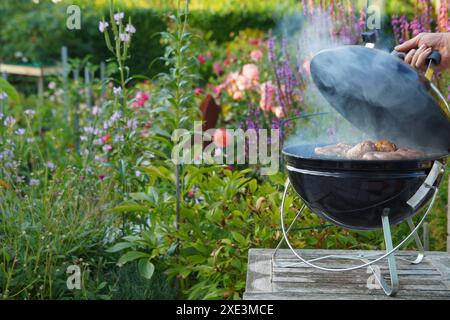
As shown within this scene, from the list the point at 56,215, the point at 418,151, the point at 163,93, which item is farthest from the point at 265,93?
the point at 418,151

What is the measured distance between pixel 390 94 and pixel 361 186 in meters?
0.34

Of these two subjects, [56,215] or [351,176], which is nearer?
[351,176]

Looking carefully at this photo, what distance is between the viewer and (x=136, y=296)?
3219 mm

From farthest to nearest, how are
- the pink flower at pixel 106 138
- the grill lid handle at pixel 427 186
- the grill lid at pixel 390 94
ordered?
the pink flower at pixel 106 138
the grill lid handle at pixel 427 186
the grill lid at pixel 390 94

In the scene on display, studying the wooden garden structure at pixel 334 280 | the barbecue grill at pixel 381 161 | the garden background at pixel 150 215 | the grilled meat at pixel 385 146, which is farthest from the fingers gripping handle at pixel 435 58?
the garden background at pixel 150 215

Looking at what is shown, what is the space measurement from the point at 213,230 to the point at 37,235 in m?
0.94

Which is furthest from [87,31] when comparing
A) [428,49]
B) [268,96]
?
[428,49]

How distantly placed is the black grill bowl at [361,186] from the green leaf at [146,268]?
1.09 m

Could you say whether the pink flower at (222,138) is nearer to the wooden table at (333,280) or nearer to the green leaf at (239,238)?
the green leaf at (239,238)

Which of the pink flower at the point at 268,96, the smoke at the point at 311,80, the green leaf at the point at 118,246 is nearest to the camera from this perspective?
the green leaf at the point at 118,246

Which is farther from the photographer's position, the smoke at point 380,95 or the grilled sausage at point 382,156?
the grilled sausage at point 382,156

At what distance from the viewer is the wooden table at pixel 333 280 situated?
2.31m

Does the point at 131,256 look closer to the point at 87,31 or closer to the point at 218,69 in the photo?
the point at 218,69
